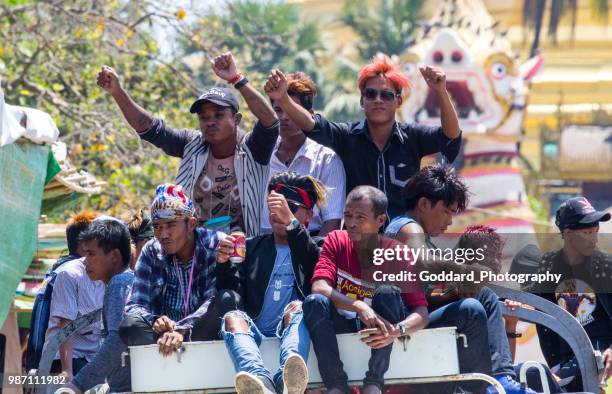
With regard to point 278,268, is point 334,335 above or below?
below

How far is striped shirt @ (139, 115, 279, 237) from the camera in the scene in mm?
7074

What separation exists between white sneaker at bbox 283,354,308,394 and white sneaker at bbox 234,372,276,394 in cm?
11

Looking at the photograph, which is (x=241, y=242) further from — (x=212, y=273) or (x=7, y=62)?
(x=7, y=62)

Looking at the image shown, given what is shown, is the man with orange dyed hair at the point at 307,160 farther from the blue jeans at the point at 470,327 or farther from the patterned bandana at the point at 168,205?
the blue jeans at the point at 470,327

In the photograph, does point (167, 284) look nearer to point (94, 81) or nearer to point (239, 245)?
point (239, 245)

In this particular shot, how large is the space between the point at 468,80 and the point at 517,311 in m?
23.6

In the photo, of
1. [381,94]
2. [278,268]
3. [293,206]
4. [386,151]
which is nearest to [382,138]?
[386,151]

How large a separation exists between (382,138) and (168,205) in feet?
4.44

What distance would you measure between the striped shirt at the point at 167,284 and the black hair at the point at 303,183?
0.43 m

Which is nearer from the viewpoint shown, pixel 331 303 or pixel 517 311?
pixel 331 303

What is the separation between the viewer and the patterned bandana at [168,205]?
20.9 ft

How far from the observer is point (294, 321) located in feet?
19.6

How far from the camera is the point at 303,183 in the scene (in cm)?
648

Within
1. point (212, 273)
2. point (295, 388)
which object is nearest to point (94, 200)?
point (212, 273)
